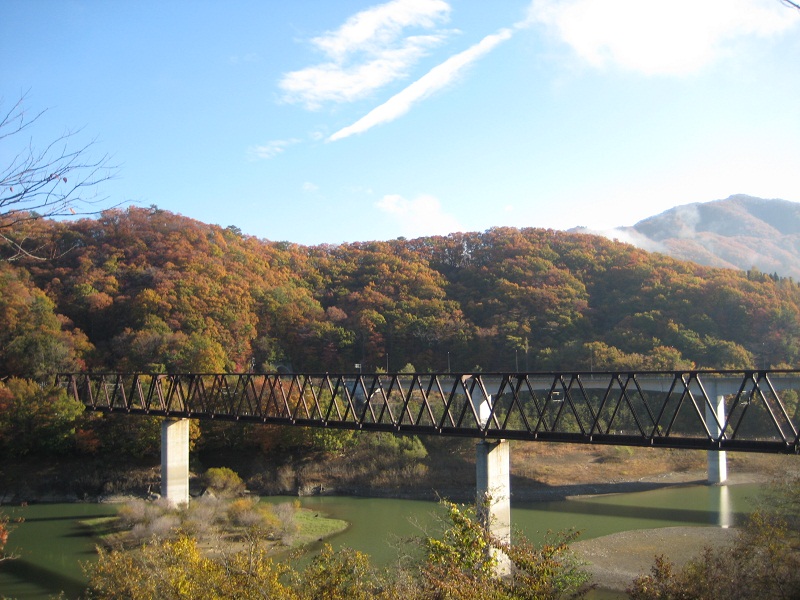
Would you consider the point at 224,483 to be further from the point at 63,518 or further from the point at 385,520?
the point at 385,520

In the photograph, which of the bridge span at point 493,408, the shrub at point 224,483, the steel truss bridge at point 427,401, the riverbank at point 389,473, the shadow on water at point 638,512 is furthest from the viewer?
the riverbank at point 389,473

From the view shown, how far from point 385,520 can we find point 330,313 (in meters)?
30.7

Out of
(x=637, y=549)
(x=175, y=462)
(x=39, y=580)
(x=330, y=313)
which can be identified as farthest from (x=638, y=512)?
(x=330, y=313)

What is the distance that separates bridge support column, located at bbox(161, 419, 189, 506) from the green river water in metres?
3.60

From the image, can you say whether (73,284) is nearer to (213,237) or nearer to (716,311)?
(213,237)

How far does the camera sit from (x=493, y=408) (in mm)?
22234

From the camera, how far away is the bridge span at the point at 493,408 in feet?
62.7

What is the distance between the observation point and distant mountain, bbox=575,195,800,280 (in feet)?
433

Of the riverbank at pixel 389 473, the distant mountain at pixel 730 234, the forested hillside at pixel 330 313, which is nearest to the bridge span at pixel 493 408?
the riverbank at pixel 389 473

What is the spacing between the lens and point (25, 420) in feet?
128

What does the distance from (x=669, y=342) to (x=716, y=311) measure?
16.7 ft

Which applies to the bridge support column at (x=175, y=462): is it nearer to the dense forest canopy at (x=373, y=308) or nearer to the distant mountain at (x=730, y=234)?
the dense forest canopy at (x=373, y=308)

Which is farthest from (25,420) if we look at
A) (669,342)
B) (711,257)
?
(711,257)

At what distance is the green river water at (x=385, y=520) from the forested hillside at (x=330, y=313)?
6.72 m
